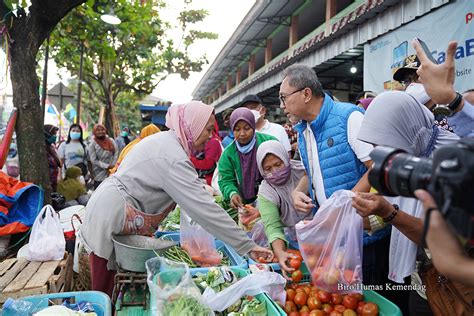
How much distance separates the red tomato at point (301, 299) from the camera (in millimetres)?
2111

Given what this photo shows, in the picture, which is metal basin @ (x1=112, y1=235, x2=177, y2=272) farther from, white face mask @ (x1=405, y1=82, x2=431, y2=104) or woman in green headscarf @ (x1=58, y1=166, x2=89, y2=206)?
woman in green headscarf @ (x1=58, y1=166, x2=89, y2=206)

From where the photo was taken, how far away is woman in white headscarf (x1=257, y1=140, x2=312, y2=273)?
101 inches

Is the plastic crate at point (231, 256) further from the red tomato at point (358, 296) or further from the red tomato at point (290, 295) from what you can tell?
the red tomato at point (358, 296)

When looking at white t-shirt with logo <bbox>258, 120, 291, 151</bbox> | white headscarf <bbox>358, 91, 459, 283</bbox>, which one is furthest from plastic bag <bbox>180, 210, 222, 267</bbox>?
white t-shirt with logo <bbox>258, 120, 291, 151</bbox>

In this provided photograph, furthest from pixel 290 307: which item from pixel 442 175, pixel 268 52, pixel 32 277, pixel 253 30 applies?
pixel 268 52

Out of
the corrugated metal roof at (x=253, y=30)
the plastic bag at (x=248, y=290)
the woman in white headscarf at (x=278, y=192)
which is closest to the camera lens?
the plastic bag at (x=248, y=290)

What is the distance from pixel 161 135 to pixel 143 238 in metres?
0.62

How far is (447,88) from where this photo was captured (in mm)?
1495

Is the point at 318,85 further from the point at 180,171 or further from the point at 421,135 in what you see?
the point at 180,171

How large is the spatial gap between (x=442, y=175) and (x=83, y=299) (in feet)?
6.07

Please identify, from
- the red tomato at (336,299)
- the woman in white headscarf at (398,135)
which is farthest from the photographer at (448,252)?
the red tomato at (336,299)

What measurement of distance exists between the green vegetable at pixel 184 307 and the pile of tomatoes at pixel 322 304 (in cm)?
57

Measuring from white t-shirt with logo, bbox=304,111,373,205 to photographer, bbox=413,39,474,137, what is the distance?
20.5 inches

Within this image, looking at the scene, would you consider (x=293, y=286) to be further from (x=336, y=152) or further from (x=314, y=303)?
(x=336, y=152)
